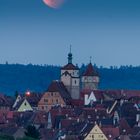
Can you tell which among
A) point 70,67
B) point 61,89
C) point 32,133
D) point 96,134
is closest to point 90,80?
point 70,67

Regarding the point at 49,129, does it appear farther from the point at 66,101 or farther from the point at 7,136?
the point at 66,101

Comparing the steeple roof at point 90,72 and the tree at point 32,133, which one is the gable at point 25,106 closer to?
the steeple roof at point 90,72

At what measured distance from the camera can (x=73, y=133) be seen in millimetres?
94125

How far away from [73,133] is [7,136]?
659 centimetres

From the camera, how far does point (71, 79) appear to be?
424 ft

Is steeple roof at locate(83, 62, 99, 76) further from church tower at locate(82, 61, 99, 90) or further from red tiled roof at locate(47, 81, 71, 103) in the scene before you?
red tiled roof at locate(47, 81, 71, 103)

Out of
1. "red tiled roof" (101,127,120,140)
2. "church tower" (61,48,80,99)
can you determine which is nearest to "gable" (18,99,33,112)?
"church tower" (61,48,80,99)

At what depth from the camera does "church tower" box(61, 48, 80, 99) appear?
128125 mm

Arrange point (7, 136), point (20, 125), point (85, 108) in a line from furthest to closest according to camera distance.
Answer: point (85, 108) < point (20, 125) < point (7, 136)

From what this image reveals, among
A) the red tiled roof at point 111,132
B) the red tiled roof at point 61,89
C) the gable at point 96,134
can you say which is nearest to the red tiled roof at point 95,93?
the red tiled roof at point 61,89

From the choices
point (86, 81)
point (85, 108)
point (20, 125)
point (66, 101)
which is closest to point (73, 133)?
point (20, 125)

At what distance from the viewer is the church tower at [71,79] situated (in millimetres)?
128125

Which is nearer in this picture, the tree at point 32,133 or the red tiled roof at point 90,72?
the tree at point 32,133

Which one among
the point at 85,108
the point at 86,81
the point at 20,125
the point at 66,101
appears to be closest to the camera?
the point at 20,125
